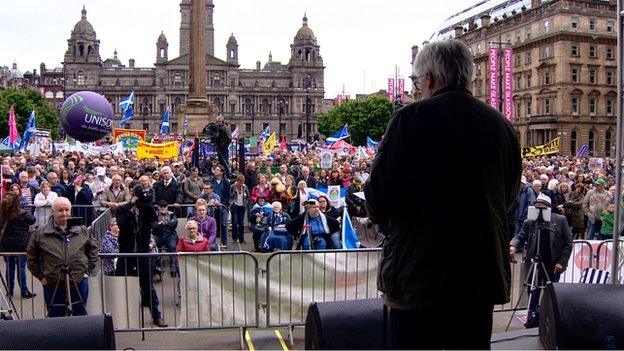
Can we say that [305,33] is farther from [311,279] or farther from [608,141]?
[311,279]

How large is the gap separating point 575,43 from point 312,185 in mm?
56593

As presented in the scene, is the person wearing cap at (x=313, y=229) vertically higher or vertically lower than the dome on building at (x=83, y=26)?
lower

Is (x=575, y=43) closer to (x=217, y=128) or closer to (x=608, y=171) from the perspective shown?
(x=608, y=171)

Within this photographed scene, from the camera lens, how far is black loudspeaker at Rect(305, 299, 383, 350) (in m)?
5.70

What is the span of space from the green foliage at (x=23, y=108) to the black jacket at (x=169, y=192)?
7829cm

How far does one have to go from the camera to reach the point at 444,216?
2.96 m

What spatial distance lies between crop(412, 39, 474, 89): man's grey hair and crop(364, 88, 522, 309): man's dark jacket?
4.2 inches

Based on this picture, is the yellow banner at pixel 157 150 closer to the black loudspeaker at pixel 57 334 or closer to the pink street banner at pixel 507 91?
the pink street banner at pixel 507 91

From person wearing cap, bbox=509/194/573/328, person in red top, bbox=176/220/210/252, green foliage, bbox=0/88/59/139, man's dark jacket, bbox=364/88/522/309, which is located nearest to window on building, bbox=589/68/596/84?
green foliage, bbox=0/88/59/139

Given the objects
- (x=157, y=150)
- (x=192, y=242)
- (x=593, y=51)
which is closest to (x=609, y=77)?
(x=593, y=51)

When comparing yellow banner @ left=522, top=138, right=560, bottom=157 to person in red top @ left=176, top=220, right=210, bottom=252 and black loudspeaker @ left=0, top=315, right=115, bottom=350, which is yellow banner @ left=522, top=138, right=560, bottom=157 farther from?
black loudspeaker @ left=0, top=315, right=115, bottom=350

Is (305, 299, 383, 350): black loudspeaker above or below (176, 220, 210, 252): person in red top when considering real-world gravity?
below

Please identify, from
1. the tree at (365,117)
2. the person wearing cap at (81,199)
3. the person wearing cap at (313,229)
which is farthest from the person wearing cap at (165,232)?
the tree at (365,117)

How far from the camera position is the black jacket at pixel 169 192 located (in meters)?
15.1
